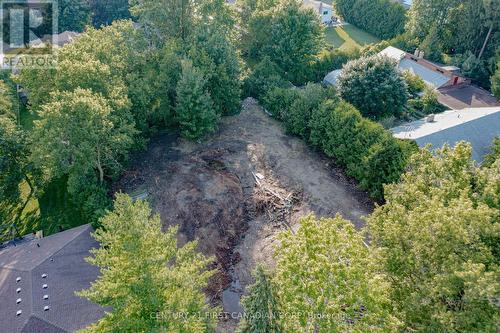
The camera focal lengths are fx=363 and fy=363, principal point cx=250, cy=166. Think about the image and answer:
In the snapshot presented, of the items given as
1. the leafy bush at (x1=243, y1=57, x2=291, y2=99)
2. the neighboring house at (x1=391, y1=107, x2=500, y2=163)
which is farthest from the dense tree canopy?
the neighboring house at (x1=391, y1=107, x2=500, y2=163)

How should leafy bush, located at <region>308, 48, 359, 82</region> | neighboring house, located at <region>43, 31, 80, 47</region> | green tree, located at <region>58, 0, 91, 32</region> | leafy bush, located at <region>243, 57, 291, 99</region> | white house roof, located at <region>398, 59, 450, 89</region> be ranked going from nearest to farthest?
leafy bush, located at <region>243, 57, 291, 99</region>
white house roof, located at <region>398, 59, 450, 89</region>
leafy bush, located at <region>308, 48, 359, 82</region>
neighboring house, located at <region>43, 31, 80, 47</region>
green tree, located at <region>58, 0, 91, 32</region>

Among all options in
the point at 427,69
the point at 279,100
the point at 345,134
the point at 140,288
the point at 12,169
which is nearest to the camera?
the point at 140,288

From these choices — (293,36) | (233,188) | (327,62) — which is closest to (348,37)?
(327,62)

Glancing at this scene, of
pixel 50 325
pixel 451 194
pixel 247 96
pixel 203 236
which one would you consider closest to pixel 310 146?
pixel 247 96

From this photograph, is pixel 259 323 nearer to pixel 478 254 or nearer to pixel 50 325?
pixel 478 254

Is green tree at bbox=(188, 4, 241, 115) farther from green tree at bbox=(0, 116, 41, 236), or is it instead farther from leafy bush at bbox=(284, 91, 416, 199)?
green tree at bbox=(0, 116, 41, 236)

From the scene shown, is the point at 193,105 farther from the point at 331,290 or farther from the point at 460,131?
the point at 460,131
